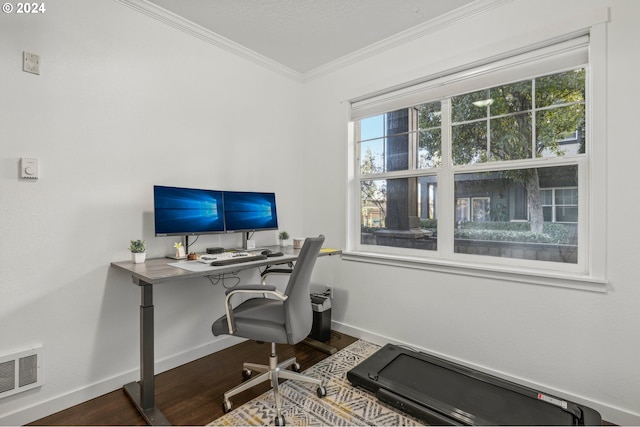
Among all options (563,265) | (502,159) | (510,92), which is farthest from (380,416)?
(510,92)

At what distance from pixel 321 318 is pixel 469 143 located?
1.91 metres

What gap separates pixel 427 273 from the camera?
8.30ft

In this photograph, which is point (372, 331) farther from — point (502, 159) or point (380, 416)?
point (502, 159)

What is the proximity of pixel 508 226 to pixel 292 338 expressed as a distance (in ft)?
5.66

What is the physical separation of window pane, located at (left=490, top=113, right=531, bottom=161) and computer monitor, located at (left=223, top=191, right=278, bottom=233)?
6.24 feet

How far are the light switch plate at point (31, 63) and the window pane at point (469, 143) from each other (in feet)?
9.27

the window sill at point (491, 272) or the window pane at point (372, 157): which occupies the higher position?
the window pane at point (372, 157)

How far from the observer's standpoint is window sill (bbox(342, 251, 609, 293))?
6.11 ft

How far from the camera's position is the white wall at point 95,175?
1.76 meters

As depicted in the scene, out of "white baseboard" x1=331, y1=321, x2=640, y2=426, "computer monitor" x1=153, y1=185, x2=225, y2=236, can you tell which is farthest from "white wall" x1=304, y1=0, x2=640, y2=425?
"computer monitor" x1=153, y1=185, x2=225, y2=236

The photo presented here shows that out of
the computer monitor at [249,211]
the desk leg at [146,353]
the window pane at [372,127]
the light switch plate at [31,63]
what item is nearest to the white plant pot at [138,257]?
the desk leg at [146,353]

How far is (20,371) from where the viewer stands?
5.71ft

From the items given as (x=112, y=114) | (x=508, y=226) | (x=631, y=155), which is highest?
(x=112, y=114)

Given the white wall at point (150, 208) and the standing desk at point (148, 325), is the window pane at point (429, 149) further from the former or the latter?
the standing desk at point (148, 325)
